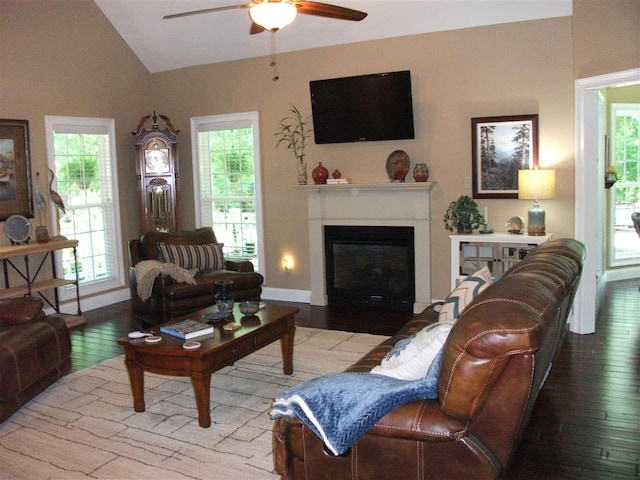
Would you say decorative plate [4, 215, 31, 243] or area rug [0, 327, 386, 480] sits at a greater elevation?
decorative plate [4, 215, 31, 243]

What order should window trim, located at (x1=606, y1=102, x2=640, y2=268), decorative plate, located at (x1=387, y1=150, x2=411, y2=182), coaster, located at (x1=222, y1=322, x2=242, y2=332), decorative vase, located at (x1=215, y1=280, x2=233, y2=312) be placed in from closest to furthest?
1. coaster, located at (x1=222, y1=322, x2=242, y2=332)
2. decorative vase, located at (x1=215, y1=280, x2=233, y2=312)
3. decorative plate, located at (x1=387, y1=150, x2=411, y2=182)
4. window trim, located at (x1=606, y1=102, x2=640, y2=268)

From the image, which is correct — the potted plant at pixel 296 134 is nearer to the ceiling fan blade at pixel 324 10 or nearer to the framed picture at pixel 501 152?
the framed picture at pixel 501 152

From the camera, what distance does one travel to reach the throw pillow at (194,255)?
5.76 meters

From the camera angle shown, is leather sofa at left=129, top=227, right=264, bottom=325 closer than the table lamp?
No

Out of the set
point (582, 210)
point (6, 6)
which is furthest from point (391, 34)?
point (6, 6)

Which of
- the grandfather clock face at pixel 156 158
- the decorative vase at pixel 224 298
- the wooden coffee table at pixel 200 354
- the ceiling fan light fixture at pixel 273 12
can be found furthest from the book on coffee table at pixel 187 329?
the grandfather clock face at pixel 156 158

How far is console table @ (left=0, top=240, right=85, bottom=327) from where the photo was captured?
5402 mm

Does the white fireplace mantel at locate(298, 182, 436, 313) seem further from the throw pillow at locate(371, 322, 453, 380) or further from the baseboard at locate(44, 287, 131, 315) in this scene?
→ the throw pillow at locate(371, 322, 453, 380)

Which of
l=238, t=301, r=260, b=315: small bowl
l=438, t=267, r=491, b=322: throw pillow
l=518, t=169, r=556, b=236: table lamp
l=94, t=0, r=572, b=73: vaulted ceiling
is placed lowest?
l=238, t=301, r=260, b=315: small bowl

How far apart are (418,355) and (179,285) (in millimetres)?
3481

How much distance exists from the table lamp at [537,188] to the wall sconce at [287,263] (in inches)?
107

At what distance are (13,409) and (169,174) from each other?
12.4ft

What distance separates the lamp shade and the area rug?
2054 mm

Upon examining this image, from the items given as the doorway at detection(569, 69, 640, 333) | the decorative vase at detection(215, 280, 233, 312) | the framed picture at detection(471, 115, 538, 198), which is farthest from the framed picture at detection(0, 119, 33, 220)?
the doorway at detection(569, 69, 640, 333)
